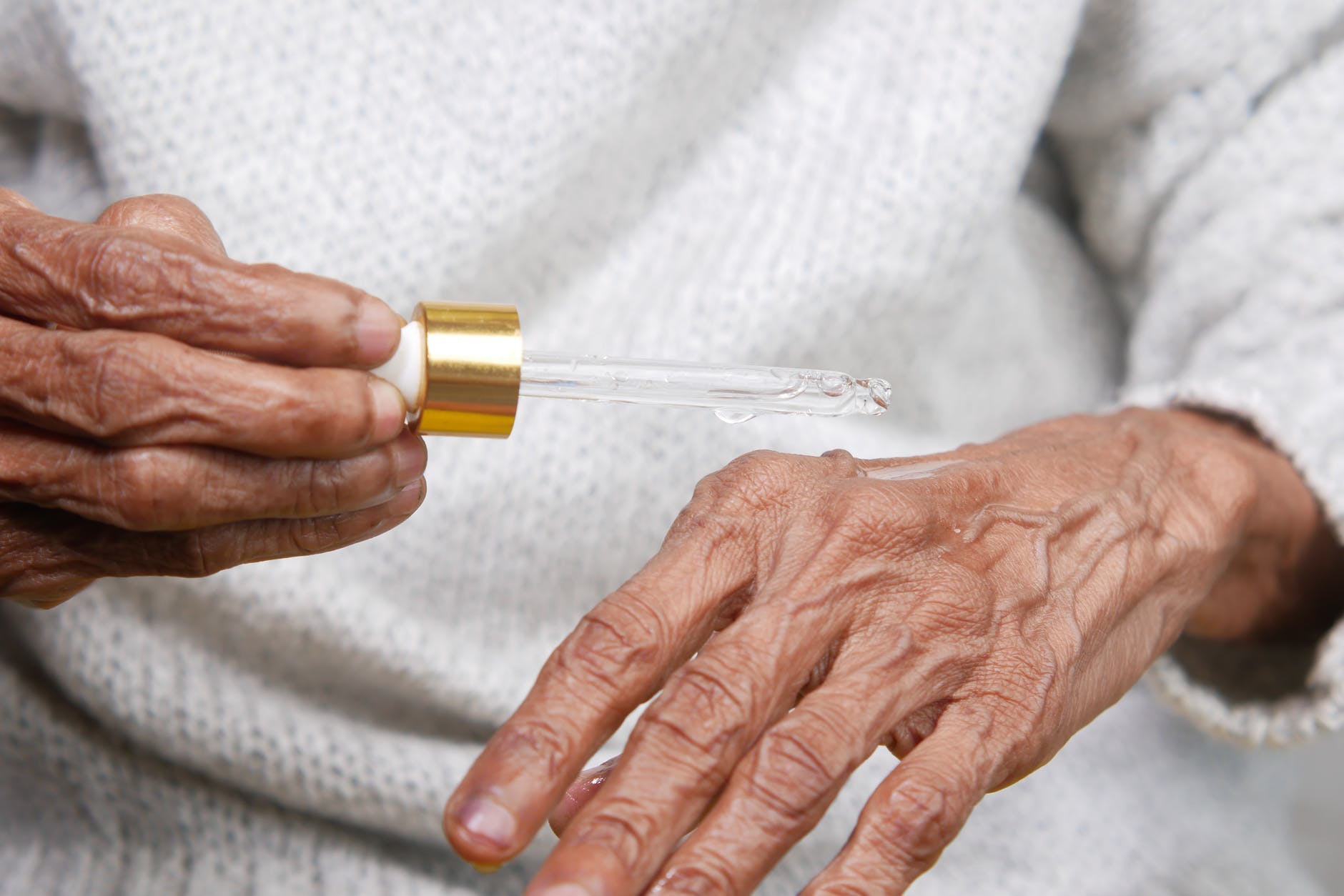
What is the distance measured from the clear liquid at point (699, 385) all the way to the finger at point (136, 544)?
3.6 inches

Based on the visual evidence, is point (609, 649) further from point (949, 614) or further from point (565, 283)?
point (565, 283)

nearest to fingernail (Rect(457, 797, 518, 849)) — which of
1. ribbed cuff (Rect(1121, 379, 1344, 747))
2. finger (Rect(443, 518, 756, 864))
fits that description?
finger (Rect(443, 518, 756, 864))

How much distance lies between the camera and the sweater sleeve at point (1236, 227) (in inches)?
32.5

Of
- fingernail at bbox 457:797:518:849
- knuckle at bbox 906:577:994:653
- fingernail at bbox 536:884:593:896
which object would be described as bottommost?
fingernail at bbox 536:884:593:896

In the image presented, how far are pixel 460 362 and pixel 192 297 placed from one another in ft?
0.38

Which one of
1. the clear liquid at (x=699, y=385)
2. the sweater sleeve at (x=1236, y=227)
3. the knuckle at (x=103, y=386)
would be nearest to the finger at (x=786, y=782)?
the clear liquid at (x=699, y=385)

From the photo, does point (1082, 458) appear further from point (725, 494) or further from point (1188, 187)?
point (1188, 187)

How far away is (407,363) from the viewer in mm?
469

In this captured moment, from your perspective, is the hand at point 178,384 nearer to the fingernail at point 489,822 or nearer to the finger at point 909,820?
the fingernail at point 489,822

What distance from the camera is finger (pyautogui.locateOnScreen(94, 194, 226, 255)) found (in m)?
0.52

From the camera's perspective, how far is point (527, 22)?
79cm

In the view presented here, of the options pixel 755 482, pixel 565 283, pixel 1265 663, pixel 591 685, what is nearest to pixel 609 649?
pixel 591 685

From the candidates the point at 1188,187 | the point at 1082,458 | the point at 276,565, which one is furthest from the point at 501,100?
the point at 1188,187

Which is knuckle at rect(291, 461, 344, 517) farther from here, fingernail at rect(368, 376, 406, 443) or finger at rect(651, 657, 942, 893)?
finger at rect(651, 657, 942, 893)
